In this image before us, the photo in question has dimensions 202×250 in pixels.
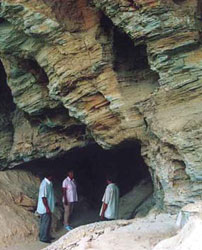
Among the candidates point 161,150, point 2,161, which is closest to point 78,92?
point 161,150

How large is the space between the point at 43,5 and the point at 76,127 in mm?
3610

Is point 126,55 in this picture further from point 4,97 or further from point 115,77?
point 4,97

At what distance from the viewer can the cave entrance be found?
13609mm

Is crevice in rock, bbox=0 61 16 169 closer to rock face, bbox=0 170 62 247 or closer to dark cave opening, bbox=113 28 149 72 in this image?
rock face, bbox=0 170 62 247

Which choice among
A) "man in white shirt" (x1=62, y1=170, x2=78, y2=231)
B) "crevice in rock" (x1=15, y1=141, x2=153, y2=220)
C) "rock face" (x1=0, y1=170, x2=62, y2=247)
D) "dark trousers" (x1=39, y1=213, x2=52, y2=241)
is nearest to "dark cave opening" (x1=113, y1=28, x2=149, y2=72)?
"man in white shirt" (x1=62, y1=170, x2=78, y2=231)

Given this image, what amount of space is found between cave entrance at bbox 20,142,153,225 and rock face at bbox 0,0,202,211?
1.42 m

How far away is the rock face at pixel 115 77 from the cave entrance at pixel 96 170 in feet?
4.64

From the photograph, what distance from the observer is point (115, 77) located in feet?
33.6

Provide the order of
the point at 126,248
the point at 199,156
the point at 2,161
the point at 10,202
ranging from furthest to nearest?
the point at 2,161 → the point at 10,202 → the point at 199,156 → the point at 126,248

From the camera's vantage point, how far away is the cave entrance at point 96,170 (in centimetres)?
1361

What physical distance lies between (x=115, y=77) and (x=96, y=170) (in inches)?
228

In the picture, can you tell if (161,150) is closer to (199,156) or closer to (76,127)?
(199,156)

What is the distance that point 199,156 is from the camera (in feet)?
27.0

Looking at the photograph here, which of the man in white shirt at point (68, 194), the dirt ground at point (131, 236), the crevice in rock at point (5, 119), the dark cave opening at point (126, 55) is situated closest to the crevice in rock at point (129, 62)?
the dark cave opening at point (126, 55)
